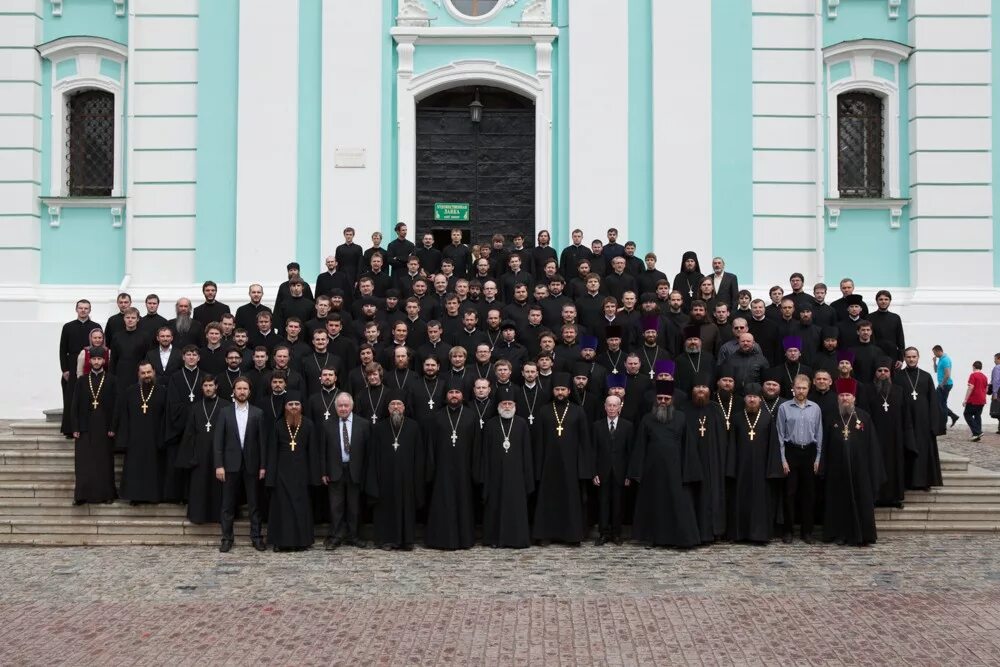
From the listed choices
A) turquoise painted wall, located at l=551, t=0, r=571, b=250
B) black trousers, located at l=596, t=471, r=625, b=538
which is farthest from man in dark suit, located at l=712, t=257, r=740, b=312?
black trousers, located at l=596, t=471, r=625, b=538

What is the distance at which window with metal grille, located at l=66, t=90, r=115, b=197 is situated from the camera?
672 inches

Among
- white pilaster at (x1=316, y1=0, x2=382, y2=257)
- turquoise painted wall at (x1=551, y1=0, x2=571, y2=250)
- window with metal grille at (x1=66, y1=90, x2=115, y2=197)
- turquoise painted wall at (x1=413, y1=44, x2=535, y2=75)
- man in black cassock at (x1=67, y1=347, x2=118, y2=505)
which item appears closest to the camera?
man in black cassock at (x1=67, y1=347, x2=118, y2=505)

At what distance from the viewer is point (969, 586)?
9.11 m

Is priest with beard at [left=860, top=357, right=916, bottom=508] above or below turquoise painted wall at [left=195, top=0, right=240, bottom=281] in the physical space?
below

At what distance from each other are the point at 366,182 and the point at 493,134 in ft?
7.00

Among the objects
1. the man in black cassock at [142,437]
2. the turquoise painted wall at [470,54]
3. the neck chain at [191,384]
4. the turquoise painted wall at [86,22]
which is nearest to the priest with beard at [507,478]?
the neck chain at [191,384]

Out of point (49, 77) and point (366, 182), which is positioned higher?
point (49, 77)

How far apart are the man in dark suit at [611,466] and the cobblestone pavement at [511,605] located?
412mm

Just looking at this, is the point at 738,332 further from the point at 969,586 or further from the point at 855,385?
the point at 969,586

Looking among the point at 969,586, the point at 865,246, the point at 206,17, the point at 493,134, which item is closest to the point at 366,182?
the point at 493,134

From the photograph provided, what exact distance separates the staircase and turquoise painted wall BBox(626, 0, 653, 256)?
5644 millimetres

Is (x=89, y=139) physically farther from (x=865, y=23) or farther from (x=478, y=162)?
(x=865, y=23)

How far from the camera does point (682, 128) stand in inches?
641

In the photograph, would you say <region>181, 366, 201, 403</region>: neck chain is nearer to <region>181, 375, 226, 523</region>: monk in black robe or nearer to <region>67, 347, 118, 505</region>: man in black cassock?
<region>181, 375, 226, 523</region>: monk in black robe
